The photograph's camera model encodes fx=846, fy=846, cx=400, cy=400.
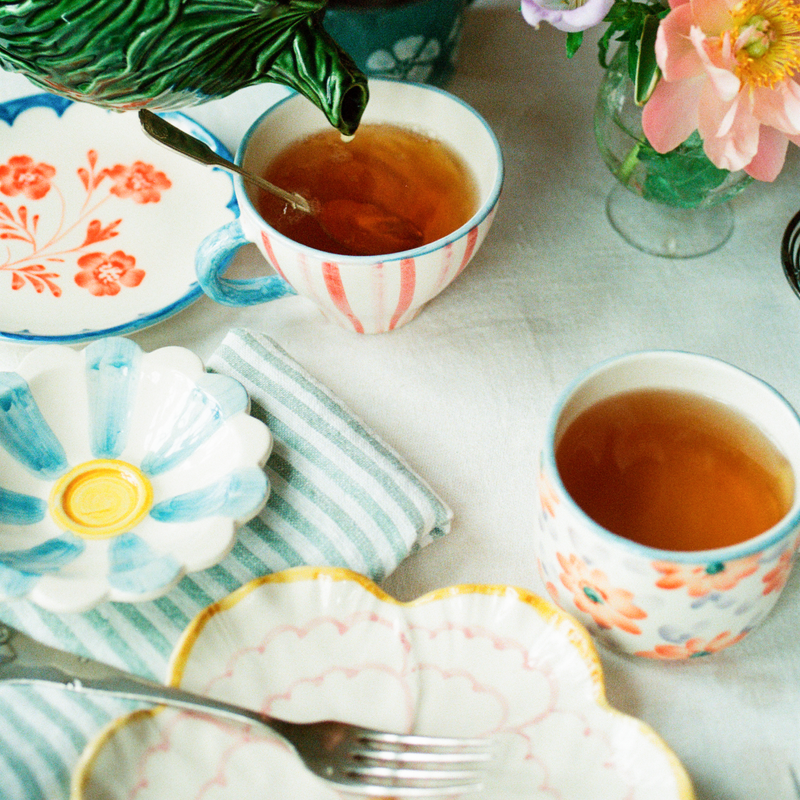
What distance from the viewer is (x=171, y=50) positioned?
0.36 metres

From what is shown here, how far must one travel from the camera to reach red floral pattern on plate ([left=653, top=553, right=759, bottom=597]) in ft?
0.99

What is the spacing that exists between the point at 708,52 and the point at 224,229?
259 millimetres

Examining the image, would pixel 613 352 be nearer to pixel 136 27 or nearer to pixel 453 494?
pixel 453 494

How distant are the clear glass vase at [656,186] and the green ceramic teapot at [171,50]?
17cm

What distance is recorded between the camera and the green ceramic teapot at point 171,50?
1.15 ft

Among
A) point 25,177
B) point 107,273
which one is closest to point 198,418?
point 107,273

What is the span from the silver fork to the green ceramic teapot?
0.25 meters

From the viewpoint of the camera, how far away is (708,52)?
1.22 ft

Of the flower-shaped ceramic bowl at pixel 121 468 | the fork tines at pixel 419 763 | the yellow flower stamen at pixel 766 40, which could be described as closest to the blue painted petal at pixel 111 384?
the flower-shaped ceramic bowl at pixel 121 468

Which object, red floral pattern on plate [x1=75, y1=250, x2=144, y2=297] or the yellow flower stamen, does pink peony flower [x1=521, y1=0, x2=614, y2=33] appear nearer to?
the yellow flower stamen

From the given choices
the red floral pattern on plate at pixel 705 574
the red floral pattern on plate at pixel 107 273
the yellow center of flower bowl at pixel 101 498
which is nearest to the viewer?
the red floral pattern on plate at pixel 705 574

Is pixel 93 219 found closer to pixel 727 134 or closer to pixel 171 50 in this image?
pixel 171 50

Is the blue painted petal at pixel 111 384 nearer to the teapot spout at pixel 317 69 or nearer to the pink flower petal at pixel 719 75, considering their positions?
the teapot spout at pixel 317 69

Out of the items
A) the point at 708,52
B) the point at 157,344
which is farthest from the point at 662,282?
the point at 157,344
